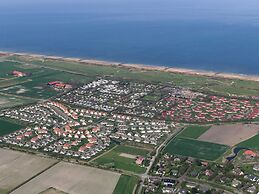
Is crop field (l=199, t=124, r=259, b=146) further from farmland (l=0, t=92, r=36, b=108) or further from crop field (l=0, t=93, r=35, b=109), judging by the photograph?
crop field (l=0, t=93, r=35, b=109)

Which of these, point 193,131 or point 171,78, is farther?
point 171,78

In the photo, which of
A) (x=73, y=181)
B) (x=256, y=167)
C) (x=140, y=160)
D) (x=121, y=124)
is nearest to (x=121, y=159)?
(x=140, y=160)

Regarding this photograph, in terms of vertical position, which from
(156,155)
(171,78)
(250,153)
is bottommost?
(156,155)

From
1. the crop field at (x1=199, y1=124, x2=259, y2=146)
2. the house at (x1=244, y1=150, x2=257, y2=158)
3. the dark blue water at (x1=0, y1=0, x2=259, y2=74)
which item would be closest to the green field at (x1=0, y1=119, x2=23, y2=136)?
the crop field at (x1=199, y1=124, x2=259, y2=146)

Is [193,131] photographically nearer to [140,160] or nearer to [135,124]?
[135,124]

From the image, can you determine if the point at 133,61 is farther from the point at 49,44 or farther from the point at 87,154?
the point at 87,154

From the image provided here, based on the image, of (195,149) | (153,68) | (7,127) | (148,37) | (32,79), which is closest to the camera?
A: (195,149)

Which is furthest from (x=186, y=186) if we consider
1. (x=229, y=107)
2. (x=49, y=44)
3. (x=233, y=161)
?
(x=49, y=44)
